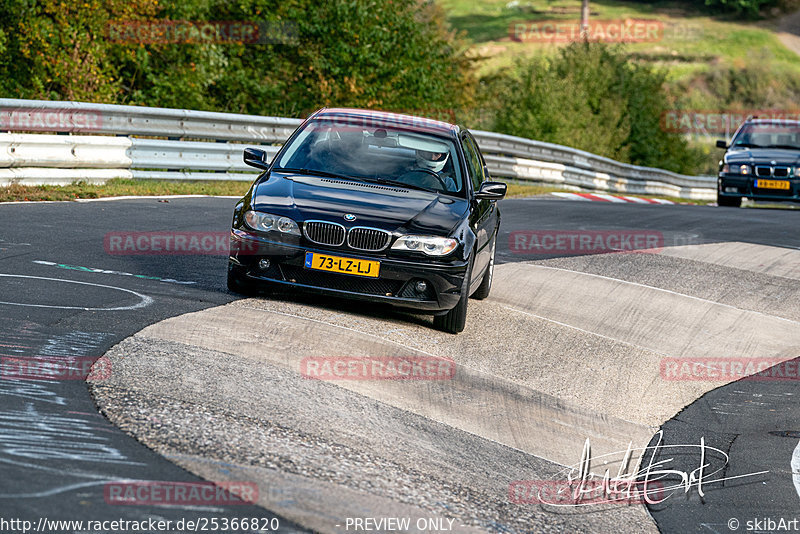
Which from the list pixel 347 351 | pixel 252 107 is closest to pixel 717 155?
pixel 252 107

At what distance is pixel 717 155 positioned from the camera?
58.9 metres

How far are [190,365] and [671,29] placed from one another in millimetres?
99494

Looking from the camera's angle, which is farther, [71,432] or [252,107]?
[252,107]

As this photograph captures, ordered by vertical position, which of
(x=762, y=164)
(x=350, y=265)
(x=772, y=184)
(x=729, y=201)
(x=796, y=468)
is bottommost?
(x=729, y=201)

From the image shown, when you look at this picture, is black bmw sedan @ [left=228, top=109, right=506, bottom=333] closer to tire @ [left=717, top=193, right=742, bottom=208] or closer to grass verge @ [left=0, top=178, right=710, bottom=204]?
grass verge @ [left=0, top=178, right=710, bottom=204]

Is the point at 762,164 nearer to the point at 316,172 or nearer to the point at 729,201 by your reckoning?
the point at 729,201

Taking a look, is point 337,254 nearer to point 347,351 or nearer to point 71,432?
point 347,351

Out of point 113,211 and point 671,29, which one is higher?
point 671,29

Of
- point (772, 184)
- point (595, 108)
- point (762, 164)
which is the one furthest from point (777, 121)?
point (595, 108)

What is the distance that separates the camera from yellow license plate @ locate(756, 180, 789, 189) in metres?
20.6

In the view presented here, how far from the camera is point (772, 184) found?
20766 millimetres

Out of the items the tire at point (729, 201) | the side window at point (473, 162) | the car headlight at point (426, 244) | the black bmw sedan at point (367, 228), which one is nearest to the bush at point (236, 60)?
the tire at point (729, 201)

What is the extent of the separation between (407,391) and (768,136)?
17825mm

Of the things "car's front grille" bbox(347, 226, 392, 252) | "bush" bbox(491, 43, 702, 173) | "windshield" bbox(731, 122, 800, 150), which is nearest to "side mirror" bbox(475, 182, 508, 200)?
"car's front grille" bbox(347, 226, 392, 252)
